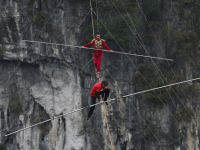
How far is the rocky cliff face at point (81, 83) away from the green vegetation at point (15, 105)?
0.16 feet

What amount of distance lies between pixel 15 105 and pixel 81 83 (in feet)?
11.2

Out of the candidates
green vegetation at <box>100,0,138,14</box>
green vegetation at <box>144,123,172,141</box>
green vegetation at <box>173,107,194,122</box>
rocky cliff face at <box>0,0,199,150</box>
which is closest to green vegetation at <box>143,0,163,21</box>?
rocky cliff face at <box>0,0,199,150</box>

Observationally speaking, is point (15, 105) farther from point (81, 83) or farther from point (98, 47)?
point (98, 47)

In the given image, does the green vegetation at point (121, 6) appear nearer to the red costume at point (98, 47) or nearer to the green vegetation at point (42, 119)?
the red costume at point (98, 47)

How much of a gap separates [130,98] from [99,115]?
5.81ft

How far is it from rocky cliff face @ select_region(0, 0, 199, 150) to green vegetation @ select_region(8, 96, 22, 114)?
0.16 feet

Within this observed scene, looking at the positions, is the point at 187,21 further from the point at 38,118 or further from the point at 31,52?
the point at 38,118

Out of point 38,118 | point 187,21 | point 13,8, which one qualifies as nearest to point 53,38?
point 13,8

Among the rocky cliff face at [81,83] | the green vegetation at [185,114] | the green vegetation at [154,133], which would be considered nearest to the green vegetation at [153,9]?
the rocky cliff face at [81,83]

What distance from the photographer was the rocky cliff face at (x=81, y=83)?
14414mm

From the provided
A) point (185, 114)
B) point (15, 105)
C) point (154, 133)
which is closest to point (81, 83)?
point (15, 105)

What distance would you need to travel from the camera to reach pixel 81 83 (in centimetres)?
1471

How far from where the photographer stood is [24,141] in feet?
48.8

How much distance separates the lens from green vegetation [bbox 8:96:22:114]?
14.9m
